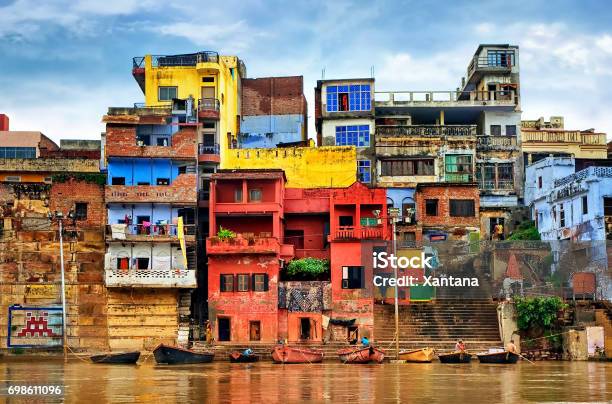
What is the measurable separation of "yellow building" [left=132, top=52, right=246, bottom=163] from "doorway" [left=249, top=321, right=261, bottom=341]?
11615 millimetres

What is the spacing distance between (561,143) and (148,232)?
2874cm

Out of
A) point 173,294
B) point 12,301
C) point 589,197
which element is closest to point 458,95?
point 589,197

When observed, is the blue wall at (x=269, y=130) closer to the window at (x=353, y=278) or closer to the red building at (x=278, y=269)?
the red building at (x=278, y=269)

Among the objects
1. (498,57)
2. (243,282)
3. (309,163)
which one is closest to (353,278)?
(243,282)

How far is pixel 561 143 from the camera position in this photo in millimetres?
64438

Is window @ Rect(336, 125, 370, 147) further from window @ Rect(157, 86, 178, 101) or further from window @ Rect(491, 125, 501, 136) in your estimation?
window @ Rect(157, 86, 178, 101)

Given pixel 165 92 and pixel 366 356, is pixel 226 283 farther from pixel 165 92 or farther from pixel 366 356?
pixel 165 92

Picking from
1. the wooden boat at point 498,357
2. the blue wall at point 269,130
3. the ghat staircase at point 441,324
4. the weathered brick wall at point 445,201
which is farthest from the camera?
the blue wall at point 269,130

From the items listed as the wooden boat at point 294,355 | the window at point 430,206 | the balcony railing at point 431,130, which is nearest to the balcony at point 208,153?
the balcony railing at point 431,130

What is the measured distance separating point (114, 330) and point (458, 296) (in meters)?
A: 19.1

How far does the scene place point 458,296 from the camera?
5012 cm

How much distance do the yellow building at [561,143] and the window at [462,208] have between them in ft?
23.4

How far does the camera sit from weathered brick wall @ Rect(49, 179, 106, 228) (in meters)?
54.9

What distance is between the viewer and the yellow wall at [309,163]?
59.3 meters
